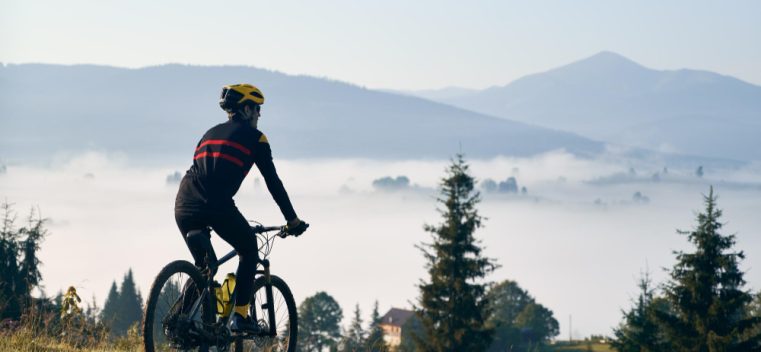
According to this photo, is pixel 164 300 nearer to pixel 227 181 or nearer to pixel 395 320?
pixel 227 181

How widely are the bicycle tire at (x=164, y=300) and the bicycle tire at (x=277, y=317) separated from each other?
29.6 inches

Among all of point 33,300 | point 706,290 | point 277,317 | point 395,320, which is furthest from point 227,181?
point 395,320

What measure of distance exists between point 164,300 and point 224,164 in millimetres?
1224

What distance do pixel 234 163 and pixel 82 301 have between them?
505cm

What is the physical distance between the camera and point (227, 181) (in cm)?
810

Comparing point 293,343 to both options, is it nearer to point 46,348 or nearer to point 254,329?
point 254,329

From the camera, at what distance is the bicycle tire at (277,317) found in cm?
912

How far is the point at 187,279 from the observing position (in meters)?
8.09

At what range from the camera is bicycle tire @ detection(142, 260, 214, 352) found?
7.82 m

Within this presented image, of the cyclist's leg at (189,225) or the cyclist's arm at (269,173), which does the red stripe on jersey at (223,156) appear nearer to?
the cyclist's arm at (269,173)

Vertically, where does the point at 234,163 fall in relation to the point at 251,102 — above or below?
below

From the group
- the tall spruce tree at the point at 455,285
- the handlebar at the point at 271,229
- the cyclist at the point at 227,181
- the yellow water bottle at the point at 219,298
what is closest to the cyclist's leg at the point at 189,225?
the cyclist at the point at 227,181

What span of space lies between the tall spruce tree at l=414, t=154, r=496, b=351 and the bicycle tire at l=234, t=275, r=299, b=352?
39309 mm

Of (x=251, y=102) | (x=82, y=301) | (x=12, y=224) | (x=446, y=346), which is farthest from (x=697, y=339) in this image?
(x=251, y=102)
